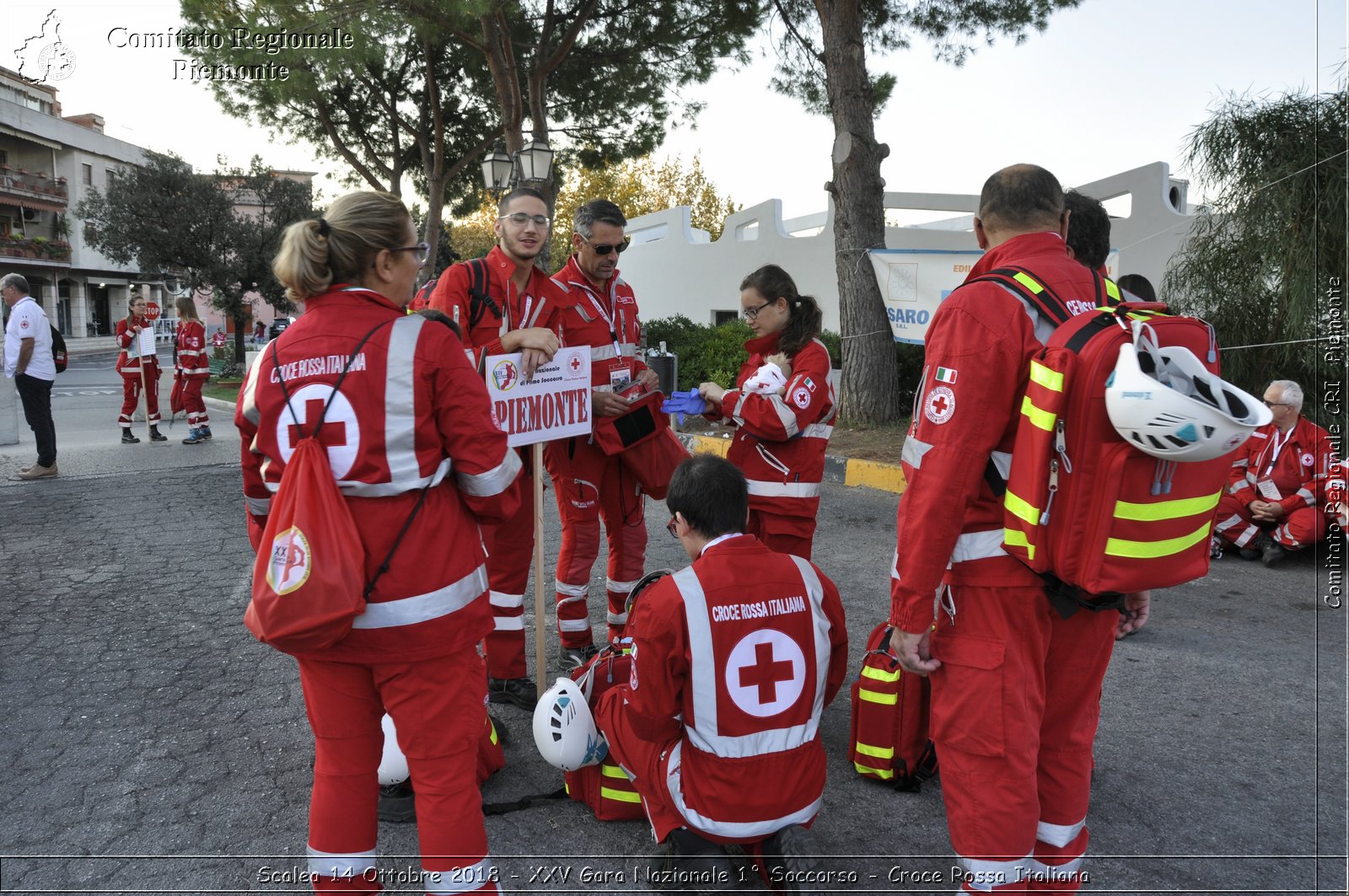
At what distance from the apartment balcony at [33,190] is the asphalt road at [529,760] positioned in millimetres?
54929

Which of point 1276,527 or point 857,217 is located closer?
point 1276,527

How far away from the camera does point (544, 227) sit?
12.3 feet

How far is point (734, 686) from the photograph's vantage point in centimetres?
255

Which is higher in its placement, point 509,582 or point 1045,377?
point 1045,377

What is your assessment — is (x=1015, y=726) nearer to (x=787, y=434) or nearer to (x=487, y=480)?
(x=487, y=480)

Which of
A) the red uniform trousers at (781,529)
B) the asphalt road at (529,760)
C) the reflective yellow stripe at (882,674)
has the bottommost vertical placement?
A: the asphalt road at (529,760)

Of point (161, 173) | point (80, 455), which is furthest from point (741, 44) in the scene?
point (161, 173)

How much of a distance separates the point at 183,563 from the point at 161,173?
91.0 feet

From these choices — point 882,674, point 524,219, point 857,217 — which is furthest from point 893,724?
point 857,217

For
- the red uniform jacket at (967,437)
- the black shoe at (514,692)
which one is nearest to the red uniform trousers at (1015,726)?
the red uniform jacket at (967,437)

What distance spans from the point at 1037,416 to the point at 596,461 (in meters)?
2.50

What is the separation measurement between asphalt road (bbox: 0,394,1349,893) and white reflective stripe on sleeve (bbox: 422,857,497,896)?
57cm

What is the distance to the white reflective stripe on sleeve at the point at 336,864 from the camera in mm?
2211

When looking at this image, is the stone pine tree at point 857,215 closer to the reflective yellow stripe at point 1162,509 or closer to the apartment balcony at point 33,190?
the reflective yellow stripe at point 1162,509
